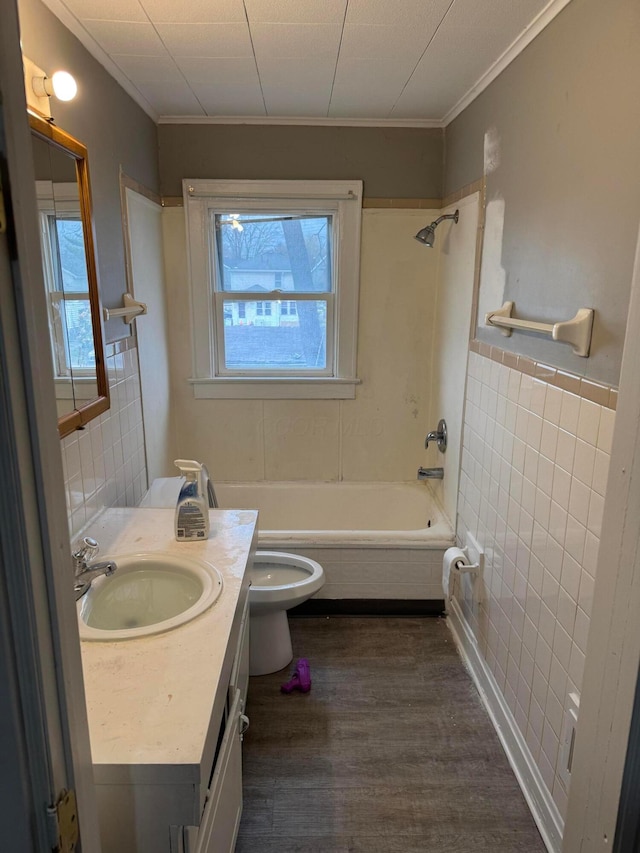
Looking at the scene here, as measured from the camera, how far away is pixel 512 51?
1.91 meters

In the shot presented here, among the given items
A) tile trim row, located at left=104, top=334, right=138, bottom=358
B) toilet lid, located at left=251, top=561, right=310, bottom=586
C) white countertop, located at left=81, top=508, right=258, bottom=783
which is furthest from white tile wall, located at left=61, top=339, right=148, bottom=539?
toilet lid, located at left=251, top=561, right=310, bottom=586

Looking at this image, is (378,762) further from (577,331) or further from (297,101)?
(297,101)

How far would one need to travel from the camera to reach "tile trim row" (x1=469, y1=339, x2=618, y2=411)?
1.34 m

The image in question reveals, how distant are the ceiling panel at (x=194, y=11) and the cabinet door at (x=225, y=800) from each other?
188cm

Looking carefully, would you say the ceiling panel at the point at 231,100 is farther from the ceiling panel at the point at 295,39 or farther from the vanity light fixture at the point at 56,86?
the vanity light fixture at the point at 56,86

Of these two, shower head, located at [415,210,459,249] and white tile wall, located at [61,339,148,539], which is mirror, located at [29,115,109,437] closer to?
white tile wall, located at [61,339,148,539]

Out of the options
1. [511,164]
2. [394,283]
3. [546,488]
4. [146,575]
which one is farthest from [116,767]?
[394,283]

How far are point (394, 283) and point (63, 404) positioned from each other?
195 centimetres

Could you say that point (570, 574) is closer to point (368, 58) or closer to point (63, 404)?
point (63, 404)

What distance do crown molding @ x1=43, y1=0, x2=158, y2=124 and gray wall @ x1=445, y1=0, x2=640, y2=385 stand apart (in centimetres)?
139

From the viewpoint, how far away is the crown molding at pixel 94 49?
165cm

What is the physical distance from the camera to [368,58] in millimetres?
2043

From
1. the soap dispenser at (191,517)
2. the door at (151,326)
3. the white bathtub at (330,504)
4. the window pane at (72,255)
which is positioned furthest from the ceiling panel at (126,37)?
the white bathtub at (330,504)

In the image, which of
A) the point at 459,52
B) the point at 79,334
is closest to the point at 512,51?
the point at 459,52
